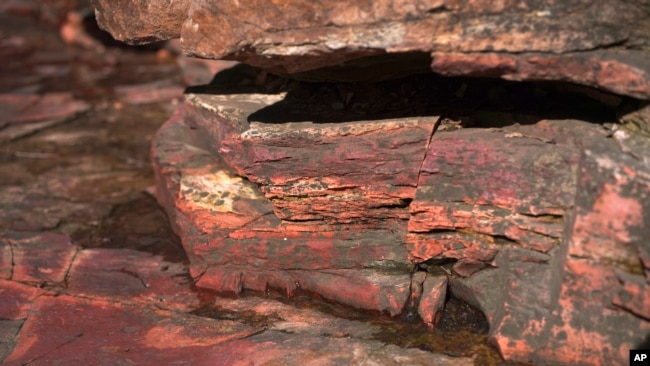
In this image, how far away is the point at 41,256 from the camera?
11.0 feet

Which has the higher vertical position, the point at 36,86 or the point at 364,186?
the point at 364,186

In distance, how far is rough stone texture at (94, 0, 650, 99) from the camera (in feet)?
7.11

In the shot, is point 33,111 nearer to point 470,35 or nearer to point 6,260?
point 6,260

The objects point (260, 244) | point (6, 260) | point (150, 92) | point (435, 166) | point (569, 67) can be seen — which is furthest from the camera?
point (150, 92)

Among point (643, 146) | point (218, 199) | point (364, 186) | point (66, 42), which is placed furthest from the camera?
point (66, 42)

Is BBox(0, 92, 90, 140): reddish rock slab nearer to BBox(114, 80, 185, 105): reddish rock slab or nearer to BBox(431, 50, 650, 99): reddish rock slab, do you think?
BBox(114, 80, 185, 105): reddish rock slab

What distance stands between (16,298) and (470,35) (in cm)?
198

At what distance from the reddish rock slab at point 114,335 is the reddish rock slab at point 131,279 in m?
0.08

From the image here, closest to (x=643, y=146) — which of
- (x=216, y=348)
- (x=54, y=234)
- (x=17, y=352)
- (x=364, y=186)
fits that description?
(x=364, y=186)

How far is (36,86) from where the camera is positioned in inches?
248

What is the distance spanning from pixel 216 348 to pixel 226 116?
954 millimetres

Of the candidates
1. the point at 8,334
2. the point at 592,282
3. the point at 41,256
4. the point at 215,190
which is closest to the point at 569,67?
the point at 592,282

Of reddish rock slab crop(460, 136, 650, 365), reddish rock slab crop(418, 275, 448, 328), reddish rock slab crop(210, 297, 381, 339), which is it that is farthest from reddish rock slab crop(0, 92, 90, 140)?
reddish rock slab crop(460, 136, 650, 365)

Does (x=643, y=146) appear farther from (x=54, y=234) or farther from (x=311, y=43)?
(x=54, y=234)
